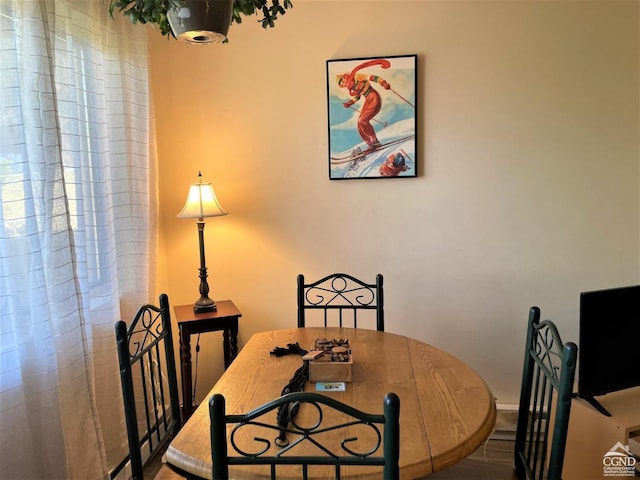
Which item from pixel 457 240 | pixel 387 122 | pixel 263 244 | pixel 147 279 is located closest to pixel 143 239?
pixel 147 279

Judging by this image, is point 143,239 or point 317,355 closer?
point 317,355

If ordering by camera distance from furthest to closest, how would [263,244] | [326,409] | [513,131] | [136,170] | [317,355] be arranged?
1. [263,244]
2. [513,131]
3. [136,170]
4. [317,355]
5. [326,409]

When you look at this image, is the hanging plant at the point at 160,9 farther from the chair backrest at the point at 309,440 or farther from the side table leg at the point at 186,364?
the side table leg at the point at 186,364

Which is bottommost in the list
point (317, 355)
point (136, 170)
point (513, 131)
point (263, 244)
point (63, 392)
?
point (63, 392)

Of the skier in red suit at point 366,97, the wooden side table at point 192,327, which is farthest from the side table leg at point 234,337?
the skier in red suit at point 366,97

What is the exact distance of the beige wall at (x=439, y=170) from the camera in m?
2.61

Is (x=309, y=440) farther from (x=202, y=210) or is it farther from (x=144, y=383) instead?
(x=202, y=210)

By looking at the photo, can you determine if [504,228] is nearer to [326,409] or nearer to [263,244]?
[263,244]

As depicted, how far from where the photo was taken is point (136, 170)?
2.47 meters

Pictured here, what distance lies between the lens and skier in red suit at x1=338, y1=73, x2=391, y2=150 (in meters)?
2.71

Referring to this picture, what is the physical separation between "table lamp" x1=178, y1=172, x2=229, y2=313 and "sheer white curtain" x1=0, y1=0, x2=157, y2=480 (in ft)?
0.83

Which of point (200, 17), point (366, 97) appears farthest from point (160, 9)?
point (366, 97)

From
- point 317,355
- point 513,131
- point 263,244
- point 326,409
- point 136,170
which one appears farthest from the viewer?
point 263,244

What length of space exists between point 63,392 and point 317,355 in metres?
1.02
